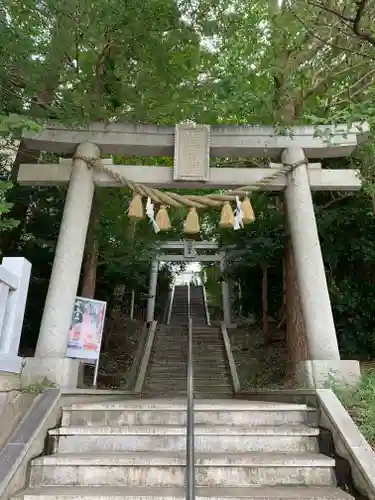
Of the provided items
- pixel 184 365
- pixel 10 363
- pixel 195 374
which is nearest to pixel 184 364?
pixel 184 365

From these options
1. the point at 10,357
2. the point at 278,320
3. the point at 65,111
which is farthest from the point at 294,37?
the point at 278,320

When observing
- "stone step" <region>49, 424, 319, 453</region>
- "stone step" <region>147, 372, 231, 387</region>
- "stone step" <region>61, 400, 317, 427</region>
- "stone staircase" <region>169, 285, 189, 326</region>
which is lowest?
"stone step" <region>49, 424, 319, 453</region>

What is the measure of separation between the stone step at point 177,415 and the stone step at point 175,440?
309 millimetres

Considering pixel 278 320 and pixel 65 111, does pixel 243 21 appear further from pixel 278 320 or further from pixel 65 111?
pixel 278 320

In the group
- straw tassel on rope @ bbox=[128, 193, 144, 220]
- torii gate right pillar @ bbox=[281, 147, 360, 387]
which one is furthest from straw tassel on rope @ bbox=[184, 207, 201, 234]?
torii gate right pillar @ bbox=[281, 147, 360, 387]

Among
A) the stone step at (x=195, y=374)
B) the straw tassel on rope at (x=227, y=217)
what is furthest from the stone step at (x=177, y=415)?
the stone step at (x=195, y=374)

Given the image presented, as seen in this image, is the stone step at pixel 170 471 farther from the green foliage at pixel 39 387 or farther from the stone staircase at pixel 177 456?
the green foliage at pixel 39 387

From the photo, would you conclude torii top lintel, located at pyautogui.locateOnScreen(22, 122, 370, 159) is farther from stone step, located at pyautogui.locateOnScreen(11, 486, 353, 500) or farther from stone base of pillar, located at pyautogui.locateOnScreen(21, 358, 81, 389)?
stone step, located at pyautogui.locateOnScreen(11, 486, 353, 500)

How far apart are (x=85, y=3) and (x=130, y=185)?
2400 millimetres

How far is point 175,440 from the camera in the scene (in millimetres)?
3912

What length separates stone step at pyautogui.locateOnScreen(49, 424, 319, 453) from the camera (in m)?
3.87

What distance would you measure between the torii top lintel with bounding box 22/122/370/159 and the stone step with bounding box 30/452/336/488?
4395 millimetres

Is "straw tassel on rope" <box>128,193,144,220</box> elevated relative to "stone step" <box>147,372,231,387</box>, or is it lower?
elevated

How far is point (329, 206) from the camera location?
364 inches
